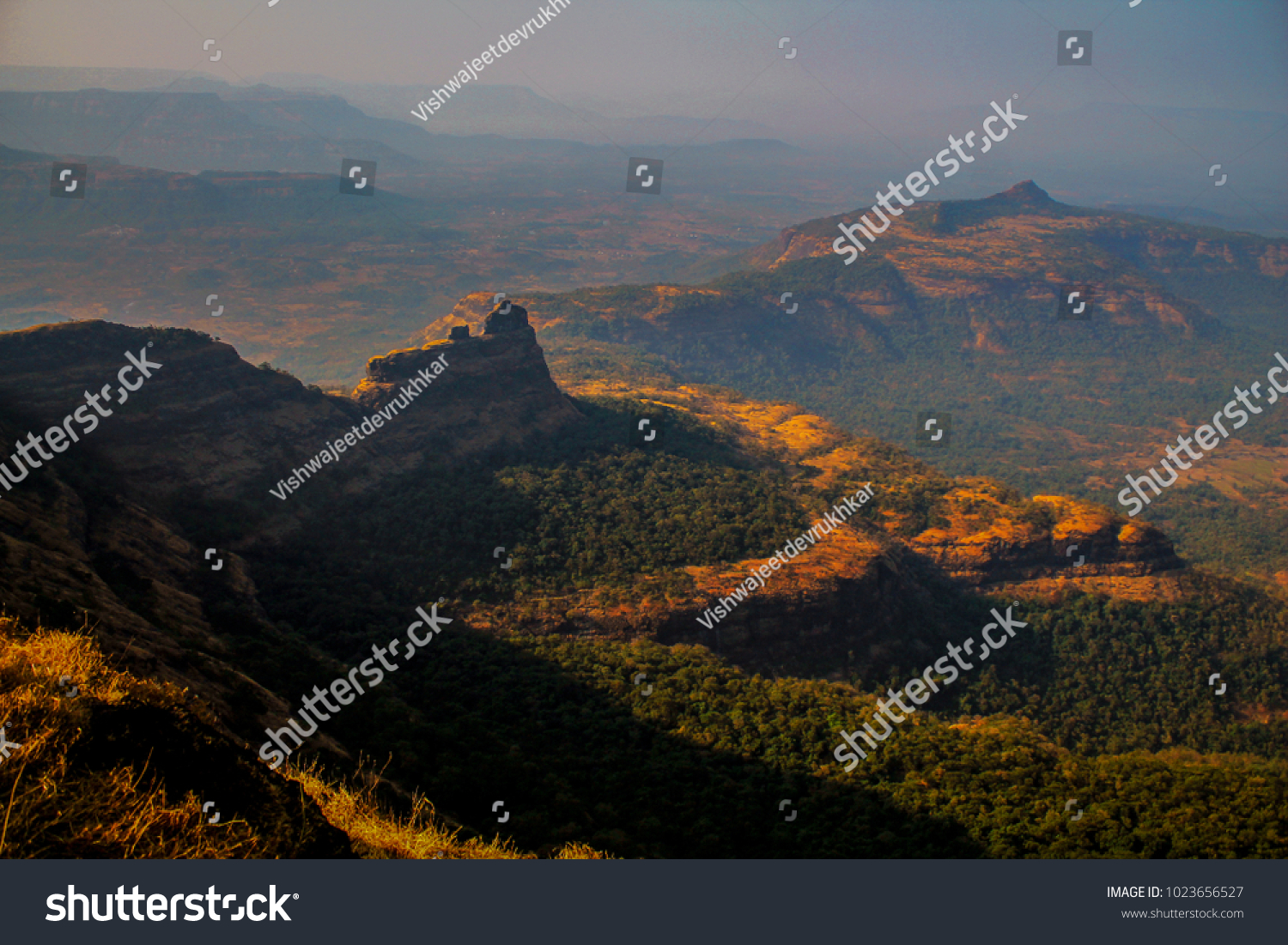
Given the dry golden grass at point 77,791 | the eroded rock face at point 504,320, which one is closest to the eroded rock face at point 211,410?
the eroded rock face at point 504,320

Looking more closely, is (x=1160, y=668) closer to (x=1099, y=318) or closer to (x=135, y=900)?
(x=135, y=900)

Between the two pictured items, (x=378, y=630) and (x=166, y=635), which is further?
(x=378, y=630)

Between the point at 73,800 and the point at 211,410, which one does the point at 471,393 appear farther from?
the point at 73,800

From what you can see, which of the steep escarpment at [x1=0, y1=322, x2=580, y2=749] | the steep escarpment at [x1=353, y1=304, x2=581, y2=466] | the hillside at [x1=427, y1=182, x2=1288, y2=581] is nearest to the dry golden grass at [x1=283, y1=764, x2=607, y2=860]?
the steep escarpment at [x1=0, y1=322, x2=580, y2=749]

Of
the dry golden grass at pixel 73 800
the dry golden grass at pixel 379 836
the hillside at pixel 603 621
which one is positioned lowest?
the hillside at pixel 603 621

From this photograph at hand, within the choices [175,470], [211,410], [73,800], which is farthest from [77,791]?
[211,410]

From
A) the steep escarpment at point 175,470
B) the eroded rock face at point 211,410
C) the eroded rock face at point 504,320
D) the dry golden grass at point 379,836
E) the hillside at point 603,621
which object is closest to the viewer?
the dry golden grass at point 379,836

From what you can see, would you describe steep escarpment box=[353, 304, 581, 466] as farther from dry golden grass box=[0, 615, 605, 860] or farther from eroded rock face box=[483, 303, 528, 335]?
dry golden grass box=[0, 615, 605, 860]

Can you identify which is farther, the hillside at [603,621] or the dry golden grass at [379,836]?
the hillside at [603,621]

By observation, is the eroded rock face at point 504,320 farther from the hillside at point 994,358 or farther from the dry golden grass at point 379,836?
the hillside at point 994,358

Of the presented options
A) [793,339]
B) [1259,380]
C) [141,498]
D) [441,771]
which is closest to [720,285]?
[793,339]

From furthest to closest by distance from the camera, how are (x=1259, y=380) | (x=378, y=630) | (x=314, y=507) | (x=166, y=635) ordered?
(x=1259, y=380)
(x=314, y=507)
(x=378, y=630)
(x=166, y=635)
